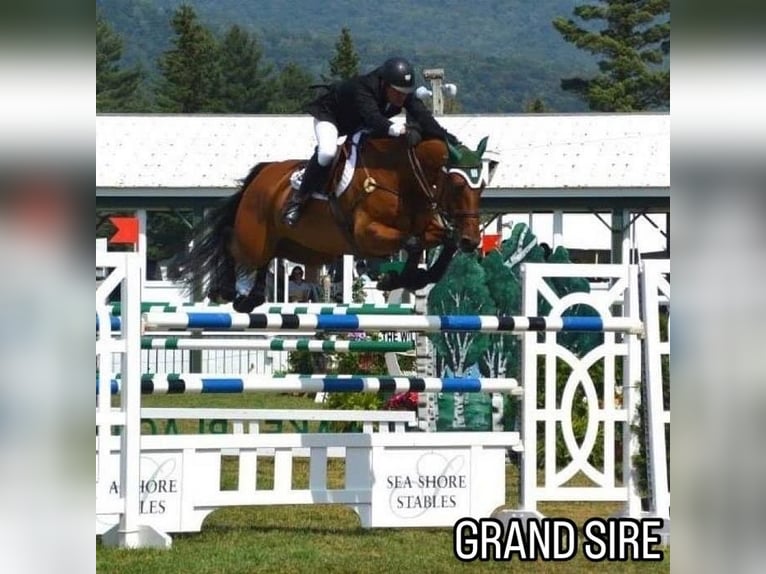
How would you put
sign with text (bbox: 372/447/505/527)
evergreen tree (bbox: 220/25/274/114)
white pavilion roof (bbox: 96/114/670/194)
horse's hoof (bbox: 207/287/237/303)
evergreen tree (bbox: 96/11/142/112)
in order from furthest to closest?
evergreen tree (bbox: 220/25/274/114) → evergreen tree (bbox: 96/11/142/112) → white pavilion roof (bbox: 96/114/670/194) → horse's hoof (bbox: 207/287/237/303) → sign with text (bbox: 372/447/505/527)

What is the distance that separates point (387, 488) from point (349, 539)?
0.20m

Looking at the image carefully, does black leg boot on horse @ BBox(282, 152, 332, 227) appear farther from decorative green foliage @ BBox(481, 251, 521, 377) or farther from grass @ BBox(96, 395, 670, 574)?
decorative green foliage @ BBox(481, 251, 521, 377)

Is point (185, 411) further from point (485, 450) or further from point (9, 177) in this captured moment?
point (9, 177)

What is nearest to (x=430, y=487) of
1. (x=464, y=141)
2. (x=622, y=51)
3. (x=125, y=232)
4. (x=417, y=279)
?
(x=417, y=279)

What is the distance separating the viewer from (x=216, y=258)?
16.9ft

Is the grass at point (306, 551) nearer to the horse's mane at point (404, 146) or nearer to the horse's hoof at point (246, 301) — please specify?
the horse's hoof at point (246, 301)

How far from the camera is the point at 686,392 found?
108 cm

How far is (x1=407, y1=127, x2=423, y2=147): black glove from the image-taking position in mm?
4531

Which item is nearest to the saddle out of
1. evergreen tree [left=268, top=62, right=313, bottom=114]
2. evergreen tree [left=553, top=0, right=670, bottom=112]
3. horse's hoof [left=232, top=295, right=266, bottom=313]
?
horse's hoof [left=232, top=295, right=266, bottom=313]

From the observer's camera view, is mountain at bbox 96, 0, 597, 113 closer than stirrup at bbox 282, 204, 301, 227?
No

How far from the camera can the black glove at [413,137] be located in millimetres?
4531

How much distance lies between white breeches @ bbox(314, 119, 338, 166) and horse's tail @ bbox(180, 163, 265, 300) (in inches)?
19.3

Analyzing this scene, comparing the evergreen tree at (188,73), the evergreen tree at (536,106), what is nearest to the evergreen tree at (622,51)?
the evergreen tree at (536,106)

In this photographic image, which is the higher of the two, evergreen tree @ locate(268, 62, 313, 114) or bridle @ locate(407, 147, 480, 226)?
evergreen tree @ locate(268, 62, 313, 114)
